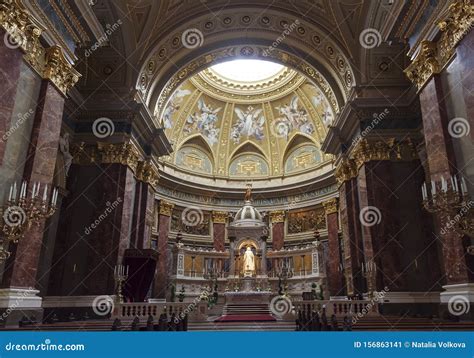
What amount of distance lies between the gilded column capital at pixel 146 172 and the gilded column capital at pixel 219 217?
30.3 ft

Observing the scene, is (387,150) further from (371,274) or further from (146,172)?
(146,172)

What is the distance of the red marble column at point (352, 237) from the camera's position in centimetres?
1391

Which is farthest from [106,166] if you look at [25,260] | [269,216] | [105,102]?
[269,216]

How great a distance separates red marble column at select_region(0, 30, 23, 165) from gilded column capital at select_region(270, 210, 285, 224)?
19783mm

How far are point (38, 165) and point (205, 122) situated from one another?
19528 millimetres

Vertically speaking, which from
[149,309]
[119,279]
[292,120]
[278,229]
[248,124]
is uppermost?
[248,124]

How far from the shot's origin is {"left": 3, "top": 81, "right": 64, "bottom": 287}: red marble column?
6.90 meters

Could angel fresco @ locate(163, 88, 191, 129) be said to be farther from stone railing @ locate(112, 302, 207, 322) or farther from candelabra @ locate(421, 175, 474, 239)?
candelabra @ locate(421, 175, 474, 239)

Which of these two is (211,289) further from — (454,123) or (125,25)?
(454,123)

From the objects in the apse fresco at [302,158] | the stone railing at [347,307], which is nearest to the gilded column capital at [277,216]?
the apse fresco at [302,158]

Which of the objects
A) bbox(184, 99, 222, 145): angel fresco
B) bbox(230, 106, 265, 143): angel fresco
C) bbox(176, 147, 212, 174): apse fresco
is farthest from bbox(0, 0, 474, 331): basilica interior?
bbox(230, 106, 265, 143): angel fresco

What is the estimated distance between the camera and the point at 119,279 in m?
11.6

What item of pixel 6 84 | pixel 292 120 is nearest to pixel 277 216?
pixel 292 120

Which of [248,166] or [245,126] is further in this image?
[248,166]
